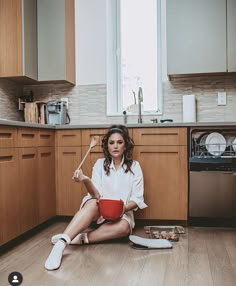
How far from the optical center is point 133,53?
3760 millimetres

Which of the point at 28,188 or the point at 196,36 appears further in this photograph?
the point at 196,36

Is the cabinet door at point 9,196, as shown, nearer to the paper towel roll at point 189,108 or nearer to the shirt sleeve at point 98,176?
the shirt sleeve at point 98,176

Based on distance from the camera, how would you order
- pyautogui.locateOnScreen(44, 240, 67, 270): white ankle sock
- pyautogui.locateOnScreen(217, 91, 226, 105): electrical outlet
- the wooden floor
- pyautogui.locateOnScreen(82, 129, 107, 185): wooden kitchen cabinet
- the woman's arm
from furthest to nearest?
pyautogui.locateOnScreen(217, 91, 226, 105): electrical outlet → pyautogui.locateOnScreen(82, 129, 107, 185): wooden kitchen cabinet → the woman's arm → pyautogui.locateOnScreen(44, 240, 67, 270): white ankle sock → the wooden floor

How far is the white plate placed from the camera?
2.95 m

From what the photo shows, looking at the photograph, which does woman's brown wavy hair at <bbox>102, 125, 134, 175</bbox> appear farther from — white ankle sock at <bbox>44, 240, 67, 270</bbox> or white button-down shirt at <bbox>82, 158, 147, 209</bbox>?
white ankle sock at <bbox>44, 240, 67, 270</bbox>

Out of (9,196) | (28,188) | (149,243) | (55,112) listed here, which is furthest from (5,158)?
(55,112)

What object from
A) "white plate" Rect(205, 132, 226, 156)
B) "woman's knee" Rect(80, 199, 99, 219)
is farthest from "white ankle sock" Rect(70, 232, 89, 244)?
"white plate" Rect(205, 132, 226, 156)

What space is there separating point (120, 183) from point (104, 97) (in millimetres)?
1228

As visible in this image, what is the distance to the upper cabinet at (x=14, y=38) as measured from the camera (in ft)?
10.5

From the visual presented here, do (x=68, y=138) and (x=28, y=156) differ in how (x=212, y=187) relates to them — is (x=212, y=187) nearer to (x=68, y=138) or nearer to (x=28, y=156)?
(x=68, y=138)

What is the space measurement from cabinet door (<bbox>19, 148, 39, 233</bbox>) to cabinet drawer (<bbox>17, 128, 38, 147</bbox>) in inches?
1.5

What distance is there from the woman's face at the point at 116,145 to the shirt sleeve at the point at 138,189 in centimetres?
16

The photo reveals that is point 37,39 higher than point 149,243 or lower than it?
higher

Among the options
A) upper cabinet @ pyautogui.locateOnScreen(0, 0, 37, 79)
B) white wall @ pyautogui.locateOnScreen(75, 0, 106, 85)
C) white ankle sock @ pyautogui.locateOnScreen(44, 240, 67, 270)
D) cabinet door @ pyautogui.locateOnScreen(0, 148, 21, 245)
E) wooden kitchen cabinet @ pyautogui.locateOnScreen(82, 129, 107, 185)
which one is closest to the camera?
white ankle sock @ pyautogui.locateOnScreen(44, 240, 67, 270)
